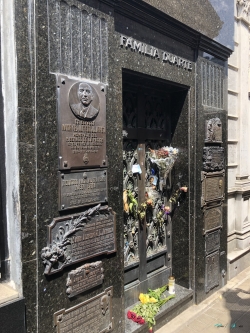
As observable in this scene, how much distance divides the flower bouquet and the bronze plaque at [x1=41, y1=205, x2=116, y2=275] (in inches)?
56.3

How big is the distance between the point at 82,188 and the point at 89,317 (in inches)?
53.9

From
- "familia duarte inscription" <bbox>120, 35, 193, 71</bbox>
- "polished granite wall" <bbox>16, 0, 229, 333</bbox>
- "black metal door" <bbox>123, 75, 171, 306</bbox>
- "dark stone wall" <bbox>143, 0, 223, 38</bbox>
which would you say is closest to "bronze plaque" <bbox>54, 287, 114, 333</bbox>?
"polished granite wall" <bbox>16, 0, 229, 333</bbox>

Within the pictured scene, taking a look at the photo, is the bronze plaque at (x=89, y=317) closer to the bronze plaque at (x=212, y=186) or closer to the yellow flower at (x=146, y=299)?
the yellow flower at (x=146, y=299)

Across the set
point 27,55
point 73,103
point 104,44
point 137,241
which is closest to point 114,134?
point 73,103

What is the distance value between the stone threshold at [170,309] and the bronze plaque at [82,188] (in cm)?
175

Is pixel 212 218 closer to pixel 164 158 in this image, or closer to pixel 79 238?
pixel 164 158

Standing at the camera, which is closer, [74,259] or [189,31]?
[74,259]

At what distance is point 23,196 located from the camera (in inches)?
102

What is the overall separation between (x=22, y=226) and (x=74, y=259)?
678mm

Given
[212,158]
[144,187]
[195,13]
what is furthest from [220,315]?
[195,13]

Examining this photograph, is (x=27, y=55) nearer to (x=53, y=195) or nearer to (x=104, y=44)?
(x=104, y=44)

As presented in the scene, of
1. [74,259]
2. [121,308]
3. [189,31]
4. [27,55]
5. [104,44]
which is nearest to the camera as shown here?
[27,55]

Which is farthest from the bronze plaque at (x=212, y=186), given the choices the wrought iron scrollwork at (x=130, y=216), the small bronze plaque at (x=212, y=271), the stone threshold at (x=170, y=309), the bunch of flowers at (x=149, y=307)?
the bunch of flowers at (x=149, y=307)

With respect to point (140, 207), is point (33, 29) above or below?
above
